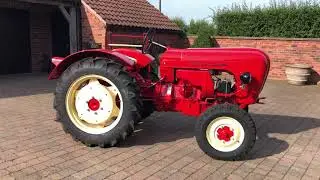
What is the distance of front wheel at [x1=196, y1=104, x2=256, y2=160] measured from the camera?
4.68 metres

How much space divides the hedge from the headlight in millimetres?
11273

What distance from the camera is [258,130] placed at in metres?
6.30

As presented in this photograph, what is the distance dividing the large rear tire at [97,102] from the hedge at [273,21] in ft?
39.1

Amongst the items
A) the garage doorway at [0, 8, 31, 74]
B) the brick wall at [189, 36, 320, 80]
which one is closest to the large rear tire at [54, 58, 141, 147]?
the garage doorway at [0, 8, 31, 74]

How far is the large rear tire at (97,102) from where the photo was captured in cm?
499

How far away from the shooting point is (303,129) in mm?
6539

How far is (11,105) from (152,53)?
134 inches

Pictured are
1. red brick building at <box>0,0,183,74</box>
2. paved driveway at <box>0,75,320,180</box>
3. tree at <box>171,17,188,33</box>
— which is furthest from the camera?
tree at <box>171,17,188,33</box>

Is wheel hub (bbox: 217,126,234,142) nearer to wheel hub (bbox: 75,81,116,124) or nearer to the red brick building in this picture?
wheel hub (bbox: 75,81,116,124)

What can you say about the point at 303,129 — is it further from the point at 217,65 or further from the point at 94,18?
the point at 94,18

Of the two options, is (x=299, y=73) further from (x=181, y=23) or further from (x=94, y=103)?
(x=94, y=103)

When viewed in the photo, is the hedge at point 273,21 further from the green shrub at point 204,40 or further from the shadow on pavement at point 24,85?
the shadow on pavement at point 24,85

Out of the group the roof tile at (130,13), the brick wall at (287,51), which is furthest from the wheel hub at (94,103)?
the brick wall at (287,51)

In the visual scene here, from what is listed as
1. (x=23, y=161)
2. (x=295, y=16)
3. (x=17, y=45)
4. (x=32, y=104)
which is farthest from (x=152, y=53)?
(x=295, y=16)
